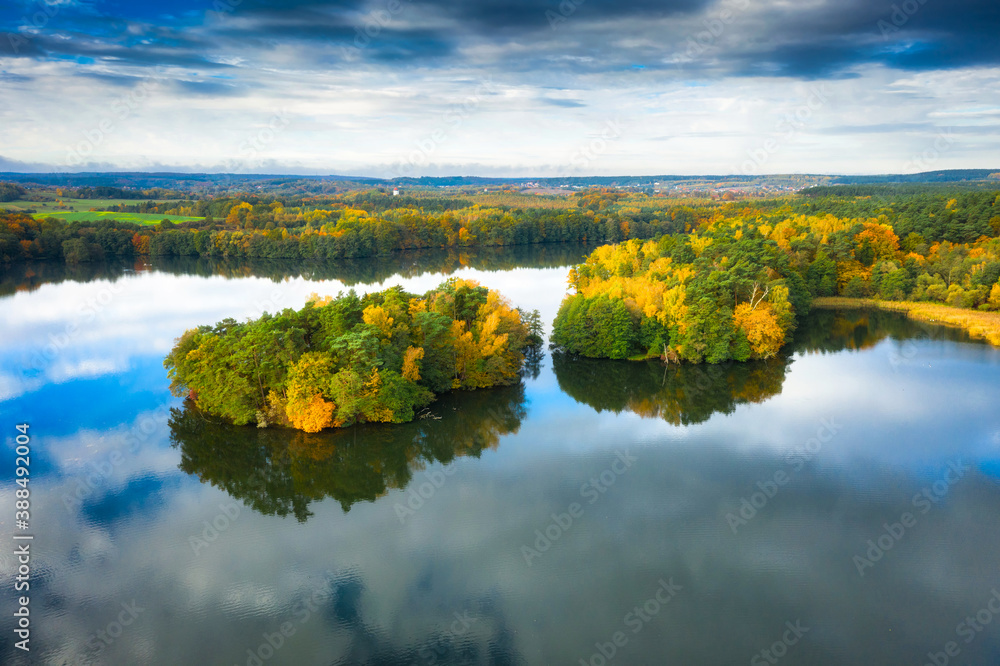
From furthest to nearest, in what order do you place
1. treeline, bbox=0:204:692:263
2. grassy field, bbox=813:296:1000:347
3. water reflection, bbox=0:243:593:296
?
1. treeline, bbox=0:204:692:263
2. water reflection, bbox=0:243:593:296
3. grassy field, bbox=813:296:1000:347

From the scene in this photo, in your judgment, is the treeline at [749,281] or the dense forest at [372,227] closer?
the treeline at [749,281]

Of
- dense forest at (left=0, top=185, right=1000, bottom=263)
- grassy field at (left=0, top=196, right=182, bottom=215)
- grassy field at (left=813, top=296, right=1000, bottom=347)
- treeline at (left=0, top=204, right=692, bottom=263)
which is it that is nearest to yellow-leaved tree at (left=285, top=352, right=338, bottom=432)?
grassy field at (left=813, top=296, right=1000, bottom=347)

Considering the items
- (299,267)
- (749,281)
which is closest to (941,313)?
(749,281)

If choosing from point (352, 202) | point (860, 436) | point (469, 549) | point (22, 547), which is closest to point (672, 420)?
point (860, 436)

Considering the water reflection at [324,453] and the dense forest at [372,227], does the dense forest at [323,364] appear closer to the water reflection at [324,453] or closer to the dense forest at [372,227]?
the water reflection at [324,453]

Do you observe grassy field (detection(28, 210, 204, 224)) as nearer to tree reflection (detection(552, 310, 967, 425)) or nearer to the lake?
the lake

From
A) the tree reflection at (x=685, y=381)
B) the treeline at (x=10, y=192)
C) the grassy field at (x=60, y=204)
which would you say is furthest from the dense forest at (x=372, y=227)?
the tree reflection at (x=685, y=381)

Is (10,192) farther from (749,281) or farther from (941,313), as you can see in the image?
(941,313)
